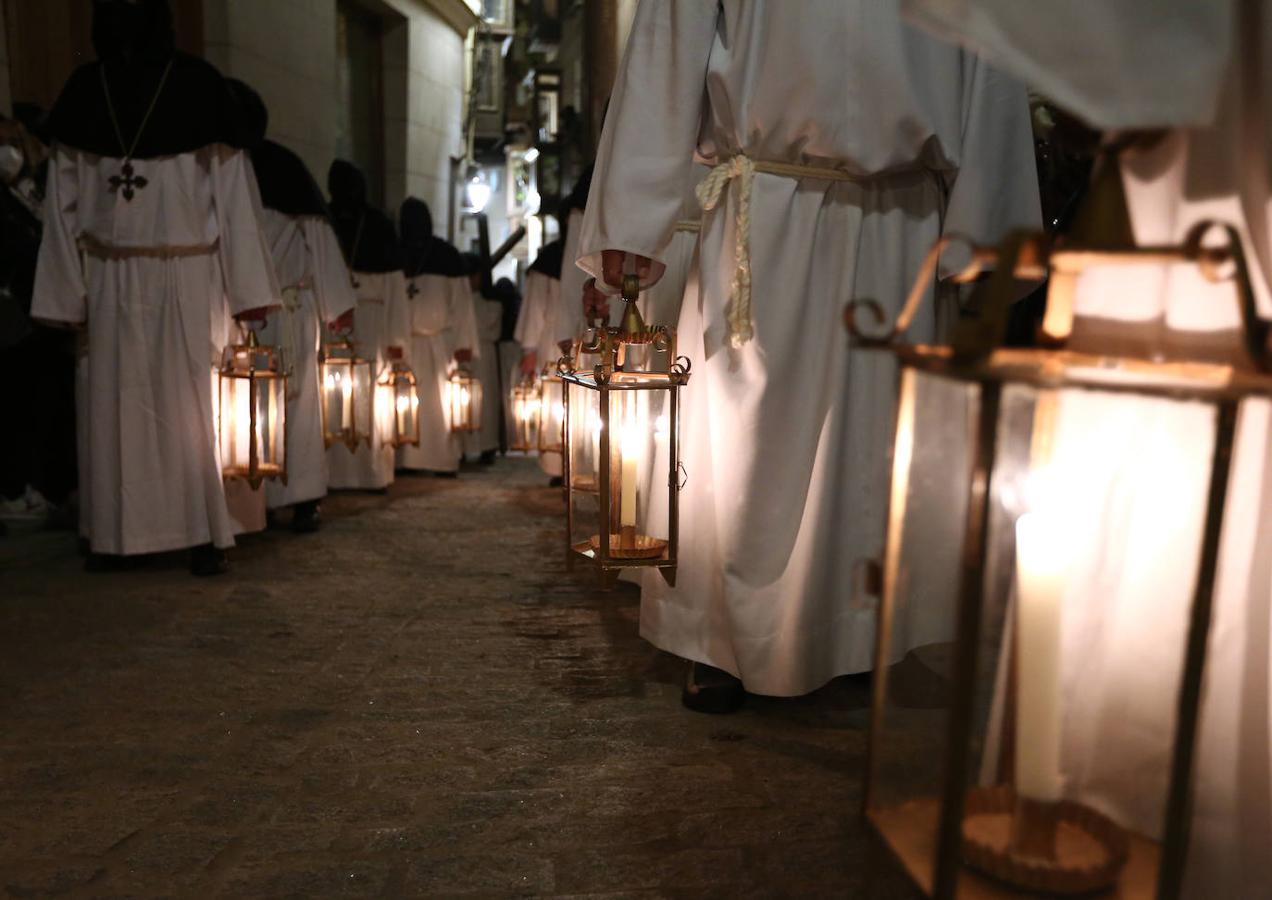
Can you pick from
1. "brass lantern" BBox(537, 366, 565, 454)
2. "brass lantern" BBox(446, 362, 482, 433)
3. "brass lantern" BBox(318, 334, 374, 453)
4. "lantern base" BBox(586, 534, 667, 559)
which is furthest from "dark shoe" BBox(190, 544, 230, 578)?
"brass lantern" BBox(446, 362, 482, 433)

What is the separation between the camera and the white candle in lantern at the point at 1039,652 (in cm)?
100

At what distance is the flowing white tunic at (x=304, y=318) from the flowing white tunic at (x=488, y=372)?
423 centimetres

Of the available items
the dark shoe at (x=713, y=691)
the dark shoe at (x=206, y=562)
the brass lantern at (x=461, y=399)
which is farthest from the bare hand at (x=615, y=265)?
the brass lantern at (x=461, y=399)

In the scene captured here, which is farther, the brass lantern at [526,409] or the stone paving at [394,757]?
the brass lantern at [526,409]

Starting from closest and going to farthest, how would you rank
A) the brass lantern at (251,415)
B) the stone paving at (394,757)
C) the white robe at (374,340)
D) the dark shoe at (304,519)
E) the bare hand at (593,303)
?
the stone paving at (394,757), the bare hand at (593,303), the brass lantern at (251,415), the dark shoe at (304,519), the white robe at (374,340)

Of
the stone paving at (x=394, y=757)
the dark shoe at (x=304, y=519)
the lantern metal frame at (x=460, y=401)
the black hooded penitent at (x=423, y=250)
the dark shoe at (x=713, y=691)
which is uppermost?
the black hooded penitent at (x=423, y=250)

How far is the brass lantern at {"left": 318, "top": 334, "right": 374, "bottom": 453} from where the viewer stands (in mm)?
6590

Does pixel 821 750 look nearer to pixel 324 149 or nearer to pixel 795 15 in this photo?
pixel 795 15

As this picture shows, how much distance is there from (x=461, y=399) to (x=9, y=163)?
14.6 ft

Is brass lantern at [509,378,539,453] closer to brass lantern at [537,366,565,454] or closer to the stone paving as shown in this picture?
brass lantern at [537,366,565,454]

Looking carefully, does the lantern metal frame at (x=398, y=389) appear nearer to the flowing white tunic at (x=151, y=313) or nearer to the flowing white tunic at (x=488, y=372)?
the flowing white tunic at (x=151, y=313)

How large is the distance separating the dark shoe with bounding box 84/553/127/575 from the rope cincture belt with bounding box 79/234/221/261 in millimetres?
1427

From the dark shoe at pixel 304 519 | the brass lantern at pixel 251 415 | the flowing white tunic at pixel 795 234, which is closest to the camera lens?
the flowing white tunic at pixel 795 234

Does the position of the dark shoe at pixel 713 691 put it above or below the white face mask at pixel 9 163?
below
